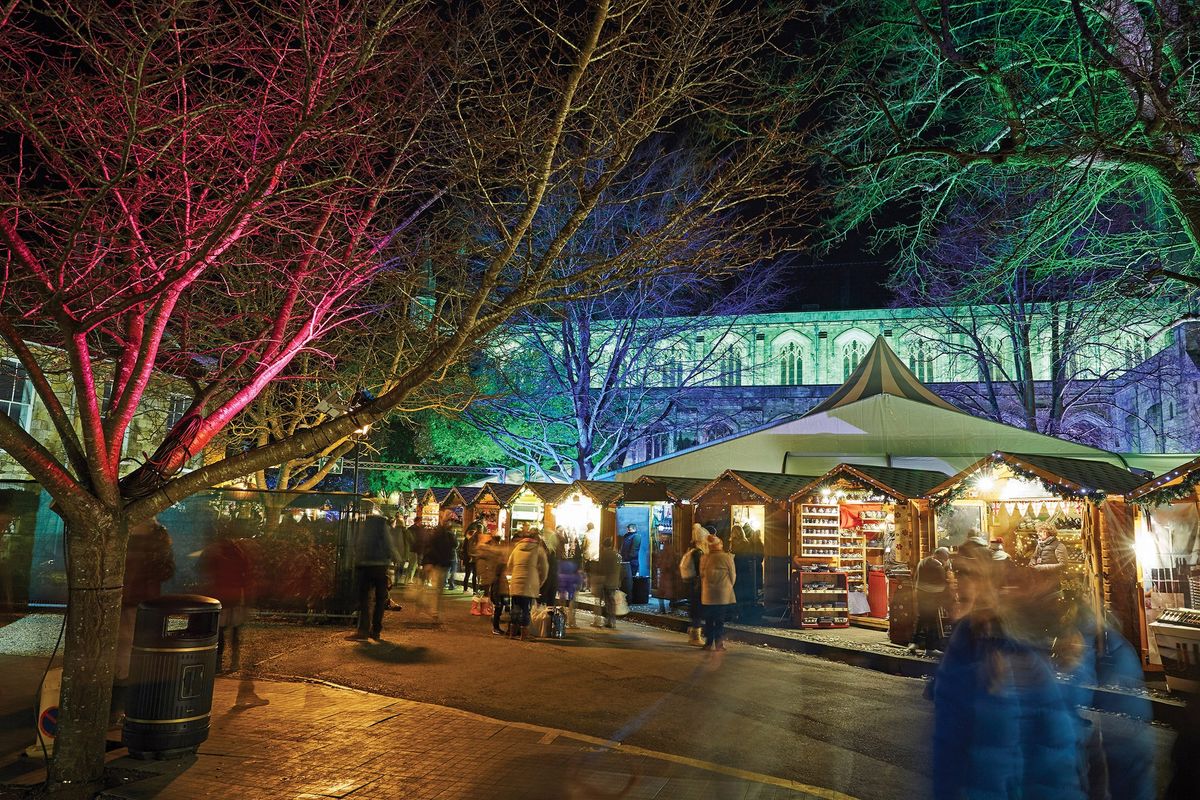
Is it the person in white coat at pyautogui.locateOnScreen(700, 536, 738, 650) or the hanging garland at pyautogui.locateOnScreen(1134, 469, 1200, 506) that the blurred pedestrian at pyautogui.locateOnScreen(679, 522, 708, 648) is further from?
the hanging garland at pyautogui.locateOnScreen(1134, 469, 1200, 506)

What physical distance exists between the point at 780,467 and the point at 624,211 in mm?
9804

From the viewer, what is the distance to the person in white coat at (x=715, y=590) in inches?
477

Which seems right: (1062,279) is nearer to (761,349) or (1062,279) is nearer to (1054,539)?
(1054,539)

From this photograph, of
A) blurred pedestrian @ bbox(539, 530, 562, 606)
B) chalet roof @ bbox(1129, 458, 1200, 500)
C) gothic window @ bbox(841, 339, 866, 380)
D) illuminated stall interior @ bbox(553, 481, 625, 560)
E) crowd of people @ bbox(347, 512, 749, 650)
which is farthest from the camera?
gothic window @ bbox(841, 339, 866, 380)

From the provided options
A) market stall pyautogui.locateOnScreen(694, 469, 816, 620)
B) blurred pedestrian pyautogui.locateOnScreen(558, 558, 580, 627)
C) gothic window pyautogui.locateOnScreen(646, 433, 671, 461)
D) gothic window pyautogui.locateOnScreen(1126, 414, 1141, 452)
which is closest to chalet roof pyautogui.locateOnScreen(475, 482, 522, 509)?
market stall pyautogui.locateOnScreen(694, 469, 816, 620)

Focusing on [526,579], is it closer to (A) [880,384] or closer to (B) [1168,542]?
(B) [1168,542]

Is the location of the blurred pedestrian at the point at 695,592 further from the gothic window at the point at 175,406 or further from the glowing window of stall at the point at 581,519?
the gothic window at the point at 175,406

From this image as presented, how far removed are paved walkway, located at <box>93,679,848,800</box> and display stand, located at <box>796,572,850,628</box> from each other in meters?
9.26

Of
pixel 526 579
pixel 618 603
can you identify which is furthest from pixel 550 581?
pixel 618 603

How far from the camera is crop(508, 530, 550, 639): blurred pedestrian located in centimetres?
1277

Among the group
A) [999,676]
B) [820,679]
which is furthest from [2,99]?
[820,679]

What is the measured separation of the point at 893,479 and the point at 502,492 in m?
12.3

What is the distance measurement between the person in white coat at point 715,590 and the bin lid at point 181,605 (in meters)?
7.52

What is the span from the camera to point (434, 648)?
11398 mm
